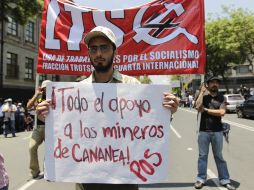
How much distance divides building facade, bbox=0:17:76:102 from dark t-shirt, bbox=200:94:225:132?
88.5 feet

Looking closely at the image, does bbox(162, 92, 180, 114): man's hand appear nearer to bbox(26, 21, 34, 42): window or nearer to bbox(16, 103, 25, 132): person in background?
bbox(16, 103, 25, 132): person in background

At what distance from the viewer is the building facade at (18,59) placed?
3497cm

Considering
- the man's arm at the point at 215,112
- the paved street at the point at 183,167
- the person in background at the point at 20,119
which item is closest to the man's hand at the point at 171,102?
the man's arm at the point at 215,112

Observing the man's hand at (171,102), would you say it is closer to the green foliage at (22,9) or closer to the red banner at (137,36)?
the red banner at (137,36)

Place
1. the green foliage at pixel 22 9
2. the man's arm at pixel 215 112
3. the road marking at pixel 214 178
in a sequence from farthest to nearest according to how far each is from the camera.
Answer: the green foliage at pixel 22 9 → the road marking at pixel 214 178 → the man's arm at pixel 215 112

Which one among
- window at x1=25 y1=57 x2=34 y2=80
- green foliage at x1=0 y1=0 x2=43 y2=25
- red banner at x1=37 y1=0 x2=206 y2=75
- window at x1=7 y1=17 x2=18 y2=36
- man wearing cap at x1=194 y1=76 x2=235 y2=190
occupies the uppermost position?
window at x1=7 y1=17 x2=18 y2=36

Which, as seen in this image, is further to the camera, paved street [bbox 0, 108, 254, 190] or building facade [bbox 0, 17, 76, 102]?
building facade [bbox 0, 17, 76, 102]

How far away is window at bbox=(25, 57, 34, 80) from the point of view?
4028 centimetres

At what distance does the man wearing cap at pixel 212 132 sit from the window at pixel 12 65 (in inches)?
1168

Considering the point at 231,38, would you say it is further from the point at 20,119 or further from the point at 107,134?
the point at 107,134

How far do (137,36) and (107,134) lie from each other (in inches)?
153

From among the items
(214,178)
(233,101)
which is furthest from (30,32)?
(214,178)

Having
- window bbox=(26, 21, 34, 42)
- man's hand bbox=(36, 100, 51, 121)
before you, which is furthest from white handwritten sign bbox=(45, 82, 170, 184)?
window bbox=(26, 21, 34, 42)

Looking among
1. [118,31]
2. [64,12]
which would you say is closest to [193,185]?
[118,31]
